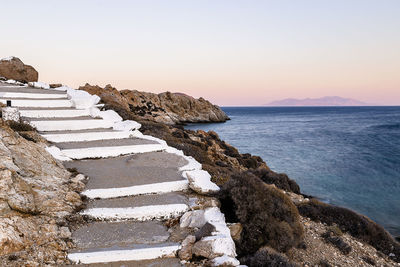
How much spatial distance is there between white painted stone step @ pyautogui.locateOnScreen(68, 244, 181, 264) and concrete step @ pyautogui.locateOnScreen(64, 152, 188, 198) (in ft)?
6.71

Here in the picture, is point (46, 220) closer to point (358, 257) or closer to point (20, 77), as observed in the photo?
point (358, 257)

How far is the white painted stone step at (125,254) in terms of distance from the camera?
429cm

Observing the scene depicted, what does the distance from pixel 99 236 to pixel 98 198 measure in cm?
146

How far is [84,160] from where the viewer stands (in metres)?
8.63

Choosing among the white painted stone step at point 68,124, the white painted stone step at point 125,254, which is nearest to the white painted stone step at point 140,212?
the white painted stone step at point 125,254

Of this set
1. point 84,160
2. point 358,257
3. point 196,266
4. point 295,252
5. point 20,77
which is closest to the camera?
point 196,266

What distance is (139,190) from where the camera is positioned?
654 centimetres

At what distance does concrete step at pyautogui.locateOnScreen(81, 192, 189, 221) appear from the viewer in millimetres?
5548

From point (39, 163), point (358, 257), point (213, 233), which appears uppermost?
point (39, 163)

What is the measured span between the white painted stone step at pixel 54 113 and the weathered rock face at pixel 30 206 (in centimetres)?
660

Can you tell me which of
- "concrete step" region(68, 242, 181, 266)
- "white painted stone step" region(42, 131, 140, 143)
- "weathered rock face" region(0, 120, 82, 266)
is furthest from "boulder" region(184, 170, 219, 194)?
"white painted stone step" region(42, 131, 140, 143)

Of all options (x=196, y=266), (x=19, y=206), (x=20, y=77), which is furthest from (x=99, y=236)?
(x=20, y=77)

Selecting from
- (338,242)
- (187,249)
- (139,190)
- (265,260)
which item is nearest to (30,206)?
(139,190)

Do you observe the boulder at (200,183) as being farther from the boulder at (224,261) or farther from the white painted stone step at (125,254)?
the boulder at (224,261)
